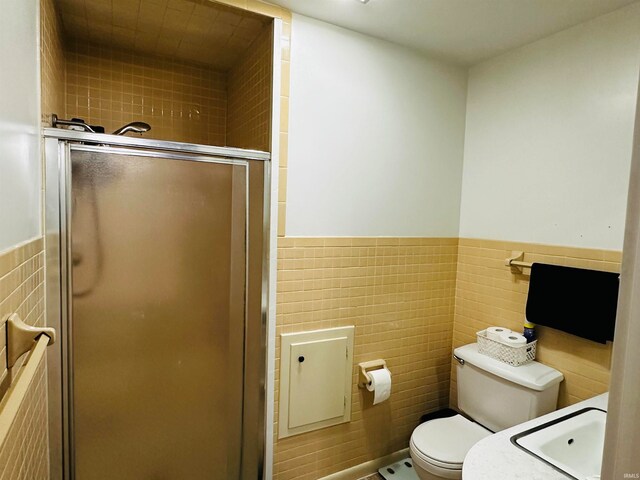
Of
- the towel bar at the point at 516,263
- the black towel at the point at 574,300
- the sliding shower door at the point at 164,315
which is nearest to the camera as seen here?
the sliding shower door at the point at 164,315

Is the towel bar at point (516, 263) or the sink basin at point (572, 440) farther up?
the towel bar at point (516, 263)

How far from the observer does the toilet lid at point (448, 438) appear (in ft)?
5.26

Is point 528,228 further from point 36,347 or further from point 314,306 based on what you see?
point 36,347

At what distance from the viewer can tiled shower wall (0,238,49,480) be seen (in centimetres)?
77

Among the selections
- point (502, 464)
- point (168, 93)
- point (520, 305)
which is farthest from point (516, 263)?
point (168, 93)

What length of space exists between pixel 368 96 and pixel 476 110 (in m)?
0.72

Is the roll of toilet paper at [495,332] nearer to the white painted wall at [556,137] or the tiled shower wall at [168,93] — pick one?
the white painted wall at [556,137]

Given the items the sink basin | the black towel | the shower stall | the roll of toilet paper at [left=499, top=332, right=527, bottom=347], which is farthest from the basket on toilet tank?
the shower stall

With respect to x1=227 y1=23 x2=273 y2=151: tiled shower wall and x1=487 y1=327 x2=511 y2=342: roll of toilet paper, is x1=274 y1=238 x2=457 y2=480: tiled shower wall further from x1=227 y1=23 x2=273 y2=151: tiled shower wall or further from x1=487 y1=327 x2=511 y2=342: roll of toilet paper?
x1=227 y1=23 x2=273 y2=151: tiled shower wall

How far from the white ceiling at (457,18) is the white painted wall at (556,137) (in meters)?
0.10

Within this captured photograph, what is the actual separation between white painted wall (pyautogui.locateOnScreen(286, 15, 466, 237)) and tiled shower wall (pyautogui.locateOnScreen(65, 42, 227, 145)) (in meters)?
0.80

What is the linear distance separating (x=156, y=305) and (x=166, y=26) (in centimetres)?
129

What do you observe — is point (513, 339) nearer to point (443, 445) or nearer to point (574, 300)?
point (574, 300)

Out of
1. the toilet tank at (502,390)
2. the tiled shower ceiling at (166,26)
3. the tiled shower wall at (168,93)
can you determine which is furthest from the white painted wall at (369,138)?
the toilet tank at (502,390)
